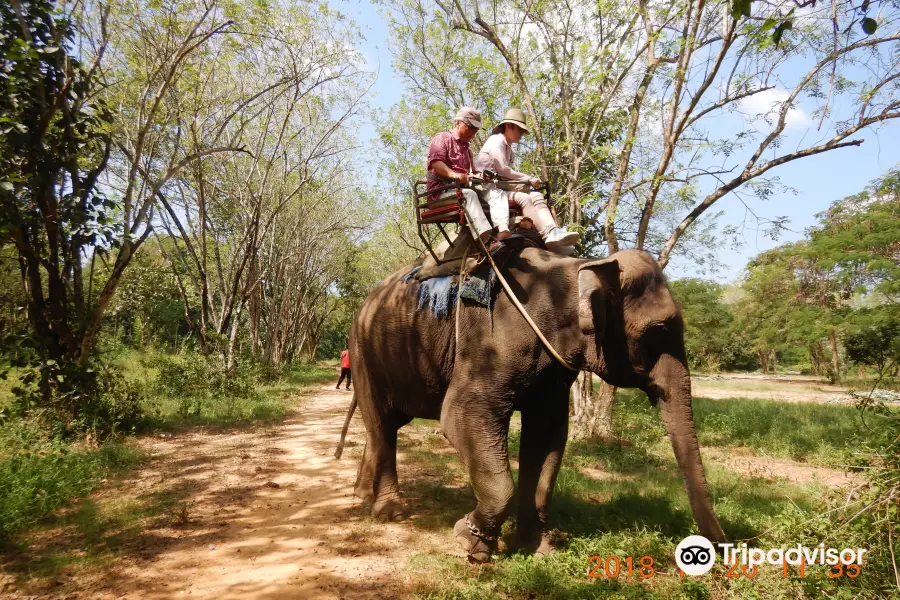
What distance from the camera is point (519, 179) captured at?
4824 mm

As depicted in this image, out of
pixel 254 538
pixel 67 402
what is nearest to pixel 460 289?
pixel 254 538

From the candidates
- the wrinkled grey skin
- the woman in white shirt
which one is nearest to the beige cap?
the woman in white shirt

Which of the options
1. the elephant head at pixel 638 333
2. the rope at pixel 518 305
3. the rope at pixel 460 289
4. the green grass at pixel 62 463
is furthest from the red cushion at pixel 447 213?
the green grass at pixel 62 463

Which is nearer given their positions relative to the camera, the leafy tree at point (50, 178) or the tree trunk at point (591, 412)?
the leafy tree at point (50, 178)

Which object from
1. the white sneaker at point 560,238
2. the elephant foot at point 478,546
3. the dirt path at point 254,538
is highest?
the white sneaker at point 560,238

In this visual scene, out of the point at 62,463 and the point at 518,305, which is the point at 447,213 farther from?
the point at 62,463

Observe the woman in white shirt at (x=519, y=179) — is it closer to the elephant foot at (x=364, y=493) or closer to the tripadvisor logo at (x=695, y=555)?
the tripadvisor logo at (x=695, y=555)

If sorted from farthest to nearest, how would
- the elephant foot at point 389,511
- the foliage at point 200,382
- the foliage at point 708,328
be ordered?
the foliage at point 708,328, the foliage at point 200,382, the elephant foot at point 389,511

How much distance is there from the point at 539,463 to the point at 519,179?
104 inches

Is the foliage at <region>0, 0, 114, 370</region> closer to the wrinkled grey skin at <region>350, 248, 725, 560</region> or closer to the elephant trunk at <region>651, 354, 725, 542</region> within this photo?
the wrinkled grey skin at <region>350, 248, 725, 560</region>

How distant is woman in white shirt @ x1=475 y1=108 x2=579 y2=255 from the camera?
15.1 ft

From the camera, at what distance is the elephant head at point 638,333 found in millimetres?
3688

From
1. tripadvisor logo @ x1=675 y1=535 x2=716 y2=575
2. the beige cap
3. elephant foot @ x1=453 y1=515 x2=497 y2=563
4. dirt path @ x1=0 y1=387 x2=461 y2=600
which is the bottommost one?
dirt path @ x1=0 y1=387 x2=461 y2=600

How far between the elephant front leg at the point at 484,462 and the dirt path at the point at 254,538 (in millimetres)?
496
